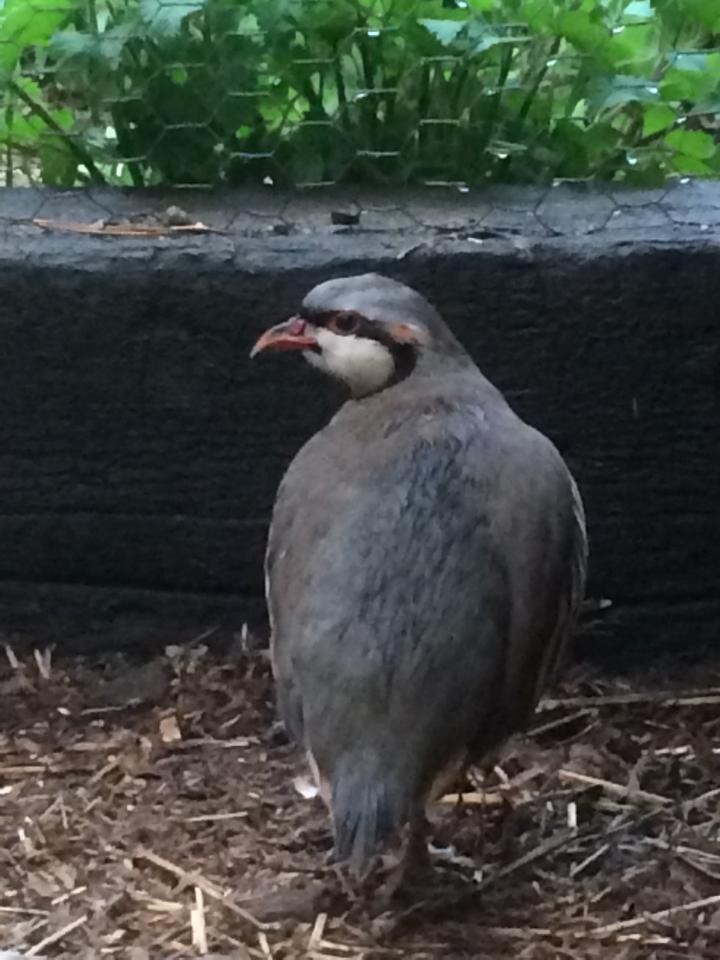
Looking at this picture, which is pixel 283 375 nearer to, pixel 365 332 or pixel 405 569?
pixel 365 332

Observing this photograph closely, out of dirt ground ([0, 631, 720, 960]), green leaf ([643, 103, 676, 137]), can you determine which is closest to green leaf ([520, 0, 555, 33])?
green leaf ([643, 103, 676, 137])

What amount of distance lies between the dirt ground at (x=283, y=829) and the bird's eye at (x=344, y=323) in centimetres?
80

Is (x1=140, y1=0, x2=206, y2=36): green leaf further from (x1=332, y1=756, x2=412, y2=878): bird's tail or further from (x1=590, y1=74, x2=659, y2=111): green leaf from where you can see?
(x1=332, y1=756, x2=412, y2=878): bird's tail

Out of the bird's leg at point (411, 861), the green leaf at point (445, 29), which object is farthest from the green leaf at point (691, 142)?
the bird's leg at point (411, 861)

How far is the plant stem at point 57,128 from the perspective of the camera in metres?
3.16

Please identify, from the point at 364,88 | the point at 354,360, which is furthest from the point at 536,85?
the point at 354,360

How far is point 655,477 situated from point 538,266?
0.50 m

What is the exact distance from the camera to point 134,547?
Answer: 10.7 ft

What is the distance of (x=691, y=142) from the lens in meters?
3.19

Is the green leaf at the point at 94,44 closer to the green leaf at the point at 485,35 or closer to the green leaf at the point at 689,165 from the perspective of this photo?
the green leaf at the point at 485,35

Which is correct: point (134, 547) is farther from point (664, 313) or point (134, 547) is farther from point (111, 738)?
→ point (664, 313)

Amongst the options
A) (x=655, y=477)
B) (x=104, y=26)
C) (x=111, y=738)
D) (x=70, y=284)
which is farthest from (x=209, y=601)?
(x=104, y=26)

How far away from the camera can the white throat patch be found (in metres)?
2.57

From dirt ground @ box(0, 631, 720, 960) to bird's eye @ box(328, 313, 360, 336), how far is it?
0.80m
